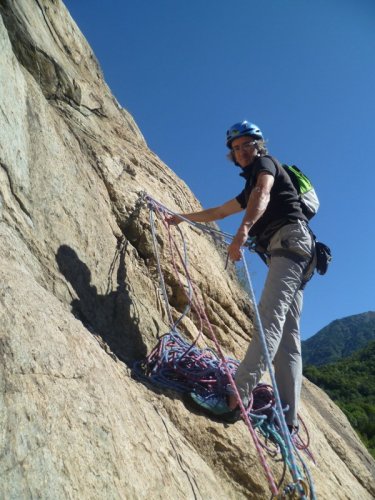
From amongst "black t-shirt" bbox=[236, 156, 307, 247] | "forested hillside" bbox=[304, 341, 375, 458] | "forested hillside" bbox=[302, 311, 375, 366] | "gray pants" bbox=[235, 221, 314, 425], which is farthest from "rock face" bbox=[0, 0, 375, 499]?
"forested hillside" bbox=[302, 311, 375, 366]

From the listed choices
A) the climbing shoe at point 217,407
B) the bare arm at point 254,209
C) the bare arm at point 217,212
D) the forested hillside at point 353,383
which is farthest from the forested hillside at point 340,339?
A: the bare arm at point 254,209

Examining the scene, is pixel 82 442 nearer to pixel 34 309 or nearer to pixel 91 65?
pixel 34 309

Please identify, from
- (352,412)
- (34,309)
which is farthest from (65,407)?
(352,412)

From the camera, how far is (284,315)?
392cm

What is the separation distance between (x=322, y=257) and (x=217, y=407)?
5.62 feet

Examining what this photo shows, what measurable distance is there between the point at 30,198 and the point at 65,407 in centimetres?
192

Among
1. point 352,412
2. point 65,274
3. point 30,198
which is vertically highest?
point 352,412

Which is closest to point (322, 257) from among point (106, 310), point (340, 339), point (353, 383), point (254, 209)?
point (254, 209)

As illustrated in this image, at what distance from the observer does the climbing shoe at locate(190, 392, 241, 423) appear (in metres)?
3.60

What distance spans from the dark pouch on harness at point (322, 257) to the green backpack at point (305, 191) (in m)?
0.31

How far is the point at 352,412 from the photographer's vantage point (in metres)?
33.7

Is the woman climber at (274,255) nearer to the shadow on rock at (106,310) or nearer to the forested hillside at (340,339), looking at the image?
the shadow on rock at (106,310)

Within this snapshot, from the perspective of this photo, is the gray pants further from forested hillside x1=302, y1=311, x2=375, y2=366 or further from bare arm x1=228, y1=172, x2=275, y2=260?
forested hillside x1=302, y1=311, x2=375, y2=366

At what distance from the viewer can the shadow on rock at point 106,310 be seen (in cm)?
365
